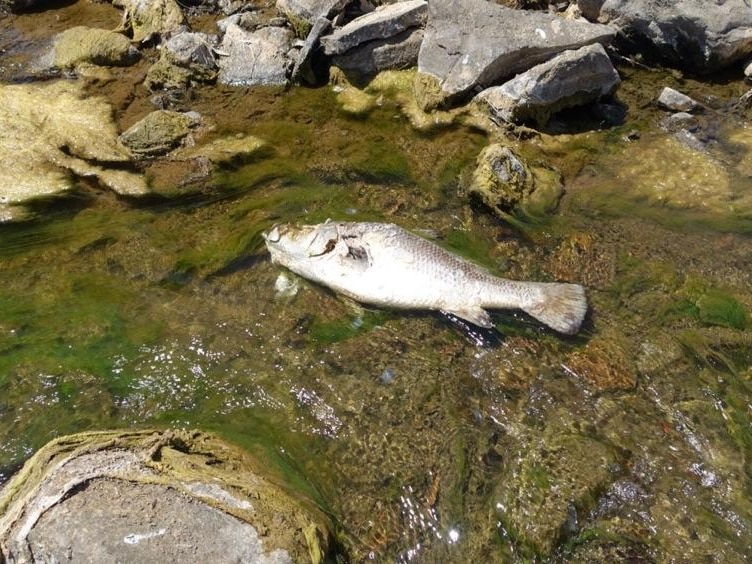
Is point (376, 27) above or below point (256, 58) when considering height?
above

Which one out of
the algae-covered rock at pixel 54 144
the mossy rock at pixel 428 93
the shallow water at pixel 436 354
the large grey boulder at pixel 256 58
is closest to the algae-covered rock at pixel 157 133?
the algae-covered rock at pixel 54 144

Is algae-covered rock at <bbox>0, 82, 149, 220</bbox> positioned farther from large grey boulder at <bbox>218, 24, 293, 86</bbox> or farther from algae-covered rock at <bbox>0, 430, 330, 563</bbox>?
algae-covered rock at <bbox>0, 430, 330, 563</bbox>

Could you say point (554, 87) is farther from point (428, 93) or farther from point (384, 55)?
point (384, 55)

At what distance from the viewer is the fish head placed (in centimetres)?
423

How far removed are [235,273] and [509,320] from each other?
199 cm

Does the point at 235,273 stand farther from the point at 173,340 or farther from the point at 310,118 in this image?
the point at 310,118

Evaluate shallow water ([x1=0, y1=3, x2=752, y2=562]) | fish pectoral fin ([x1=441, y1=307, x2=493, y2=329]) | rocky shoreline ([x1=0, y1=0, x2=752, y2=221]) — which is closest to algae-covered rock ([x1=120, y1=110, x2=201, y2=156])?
rocky shoreline ([x1=0, y1=0, x2=752, y2=221])

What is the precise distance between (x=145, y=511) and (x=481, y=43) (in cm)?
486

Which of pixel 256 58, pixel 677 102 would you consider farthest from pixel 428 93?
pixel 677 102

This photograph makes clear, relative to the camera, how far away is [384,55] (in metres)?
6.22

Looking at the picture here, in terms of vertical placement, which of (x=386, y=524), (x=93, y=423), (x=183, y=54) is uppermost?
(x=183, y=54)

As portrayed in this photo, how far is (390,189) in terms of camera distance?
5094 millimetres

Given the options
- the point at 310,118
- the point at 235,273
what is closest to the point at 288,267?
the point at 235,273

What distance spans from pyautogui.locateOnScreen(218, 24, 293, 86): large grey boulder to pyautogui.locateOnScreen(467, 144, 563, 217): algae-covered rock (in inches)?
111
